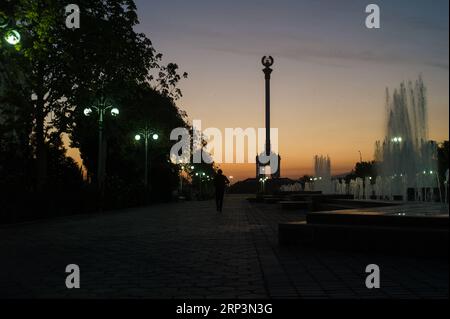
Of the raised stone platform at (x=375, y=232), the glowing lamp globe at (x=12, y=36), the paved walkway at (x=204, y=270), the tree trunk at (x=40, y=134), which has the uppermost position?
the glowing lamp globe at (x=12, y=36)

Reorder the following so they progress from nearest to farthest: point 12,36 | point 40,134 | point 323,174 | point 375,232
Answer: point 375,232, point 12,36, point 40,134, point 323,174

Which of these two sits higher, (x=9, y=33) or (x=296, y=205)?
(x=9, y=33)

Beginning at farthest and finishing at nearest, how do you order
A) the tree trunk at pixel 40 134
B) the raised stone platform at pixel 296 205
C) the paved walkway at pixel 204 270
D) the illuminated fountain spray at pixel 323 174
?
the illuminated fountain spray at pixel 323 174 < the raised stone platform at pixel 296 205 < the tree trunk at pixel 40 134 < the paved walkway at pixel 204 270

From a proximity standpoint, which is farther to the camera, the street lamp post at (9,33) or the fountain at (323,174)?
the fountain at (323,174)

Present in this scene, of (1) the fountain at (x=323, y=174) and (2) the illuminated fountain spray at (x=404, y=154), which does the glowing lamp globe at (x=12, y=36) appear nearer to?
(2) the illuminated fountain spray at (x=404, y=154)

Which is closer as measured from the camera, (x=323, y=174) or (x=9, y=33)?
(x=9, y=33)

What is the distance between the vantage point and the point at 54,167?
154 feet

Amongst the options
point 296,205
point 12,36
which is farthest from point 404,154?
point 12,36

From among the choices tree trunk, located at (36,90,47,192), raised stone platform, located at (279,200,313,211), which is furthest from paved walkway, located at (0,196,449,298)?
tree trunk, located at (36,90,47,192)

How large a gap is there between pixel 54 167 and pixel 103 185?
1800 cm

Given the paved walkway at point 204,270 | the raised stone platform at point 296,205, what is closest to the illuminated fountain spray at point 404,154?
the raised stone platform at point 296,205

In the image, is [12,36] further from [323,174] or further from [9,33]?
[323,174]
